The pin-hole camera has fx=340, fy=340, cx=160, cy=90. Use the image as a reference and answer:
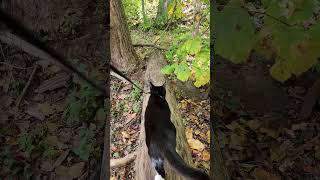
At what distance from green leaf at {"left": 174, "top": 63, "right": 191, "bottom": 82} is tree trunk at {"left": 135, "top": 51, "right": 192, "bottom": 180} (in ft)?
1.26

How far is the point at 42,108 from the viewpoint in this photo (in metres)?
1.08

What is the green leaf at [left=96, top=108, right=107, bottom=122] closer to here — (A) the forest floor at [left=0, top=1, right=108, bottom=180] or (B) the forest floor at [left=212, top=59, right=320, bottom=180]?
(A) the forest floor at [left=0, top=1, right=108, bottom=180]

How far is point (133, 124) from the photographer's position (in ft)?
9.04

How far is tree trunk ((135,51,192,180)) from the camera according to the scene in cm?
175

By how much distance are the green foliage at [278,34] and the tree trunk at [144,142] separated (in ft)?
2.03

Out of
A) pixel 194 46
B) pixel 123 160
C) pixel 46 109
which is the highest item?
pixel 194 46

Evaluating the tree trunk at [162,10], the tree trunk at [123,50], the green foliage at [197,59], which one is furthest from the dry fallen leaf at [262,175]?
the tree trunk at [162,10]

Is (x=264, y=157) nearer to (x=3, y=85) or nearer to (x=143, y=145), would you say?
(x=3, y=85)

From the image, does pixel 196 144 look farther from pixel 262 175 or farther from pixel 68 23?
pixel 68 23

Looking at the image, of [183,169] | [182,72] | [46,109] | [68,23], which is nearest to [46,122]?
[46,109]

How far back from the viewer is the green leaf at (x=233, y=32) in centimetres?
101

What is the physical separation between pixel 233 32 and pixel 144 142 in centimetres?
116

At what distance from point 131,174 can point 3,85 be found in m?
1.46

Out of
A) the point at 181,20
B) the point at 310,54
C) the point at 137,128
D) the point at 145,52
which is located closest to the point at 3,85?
the point at 310,54
